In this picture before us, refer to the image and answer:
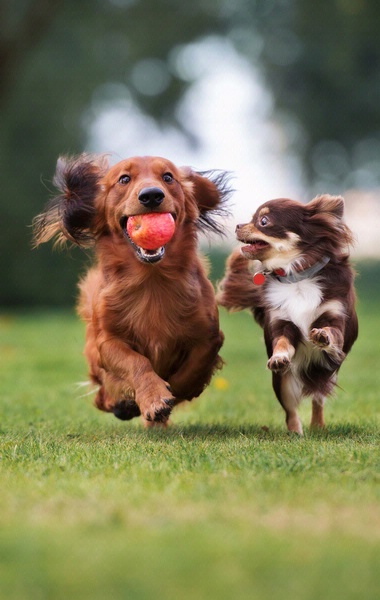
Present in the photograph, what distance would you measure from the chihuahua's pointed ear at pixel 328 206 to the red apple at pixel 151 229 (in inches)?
31.2

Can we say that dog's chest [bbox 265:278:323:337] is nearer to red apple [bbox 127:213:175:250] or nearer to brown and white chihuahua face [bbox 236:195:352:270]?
brown and white chihuahua face [bbox 236:195:352:270]

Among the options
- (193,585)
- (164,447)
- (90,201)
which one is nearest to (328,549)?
(193,585)

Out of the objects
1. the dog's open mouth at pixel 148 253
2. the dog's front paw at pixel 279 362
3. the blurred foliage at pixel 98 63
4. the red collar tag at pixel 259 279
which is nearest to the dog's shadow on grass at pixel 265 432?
the dog's front paw at pixel 279 362

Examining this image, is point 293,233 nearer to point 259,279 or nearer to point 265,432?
point 259,279

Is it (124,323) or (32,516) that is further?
(124,323)

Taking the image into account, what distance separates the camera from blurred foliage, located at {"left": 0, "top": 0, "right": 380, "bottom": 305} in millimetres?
18594

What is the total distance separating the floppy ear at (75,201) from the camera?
17.8 feet

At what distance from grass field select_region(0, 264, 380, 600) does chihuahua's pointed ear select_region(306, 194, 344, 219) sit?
3.89 ft

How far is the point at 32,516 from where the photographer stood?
2980 mm

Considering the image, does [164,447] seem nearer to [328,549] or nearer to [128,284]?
[128,284]

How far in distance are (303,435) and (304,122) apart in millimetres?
22744

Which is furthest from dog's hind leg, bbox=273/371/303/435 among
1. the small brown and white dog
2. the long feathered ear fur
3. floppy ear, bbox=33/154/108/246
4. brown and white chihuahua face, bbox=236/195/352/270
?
floppy ear, bbox=33/154/108/246

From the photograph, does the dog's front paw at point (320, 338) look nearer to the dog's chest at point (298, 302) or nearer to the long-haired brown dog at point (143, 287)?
the dog's chest at point (298, 302)

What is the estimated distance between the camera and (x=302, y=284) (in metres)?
4.96
